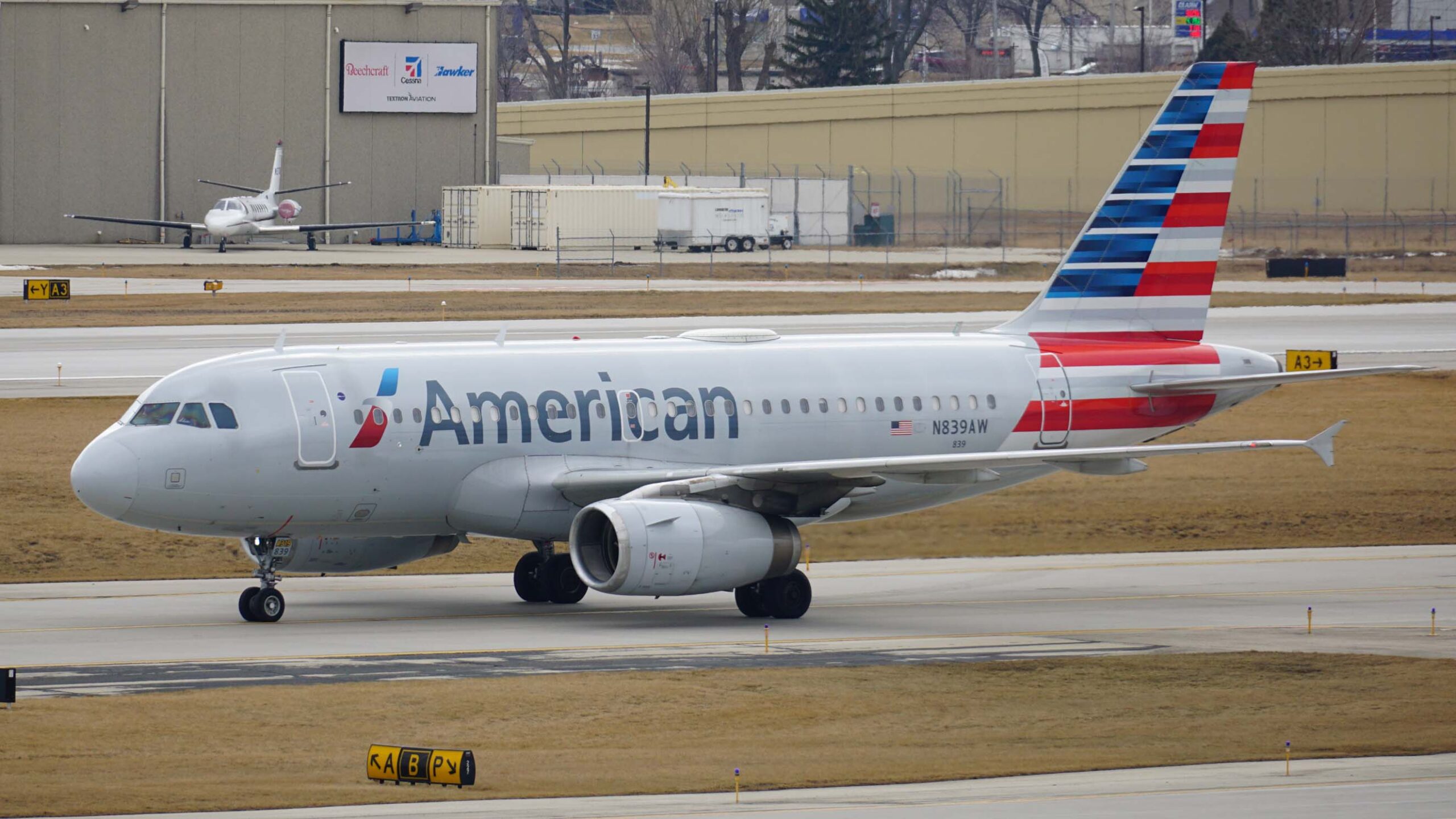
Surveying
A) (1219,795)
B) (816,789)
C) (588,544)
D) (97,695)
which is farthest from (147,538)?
(1219,795)

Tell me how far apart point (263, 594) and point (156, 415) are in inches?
119

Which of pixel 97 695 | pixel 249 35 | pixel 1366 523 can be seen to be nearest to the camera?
pixel 97 695

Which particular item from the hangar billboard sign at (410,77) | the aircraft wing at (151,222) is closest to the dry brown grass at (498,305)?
the aircraft wing at (151,222)

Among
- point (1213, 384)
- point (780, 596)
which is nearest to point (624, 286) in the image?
point (1213, 384)

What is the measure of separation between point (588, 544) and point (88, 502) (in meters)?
6.99

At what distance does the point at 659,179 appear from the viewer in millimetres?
137500

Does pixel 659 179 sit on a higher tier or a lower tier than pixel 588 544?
higher

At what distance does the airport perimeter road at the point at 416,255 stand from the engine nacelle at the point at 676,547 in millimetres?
76233

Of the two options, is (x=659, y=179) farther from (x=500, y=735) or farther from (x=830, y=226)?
(x=500, y=735)

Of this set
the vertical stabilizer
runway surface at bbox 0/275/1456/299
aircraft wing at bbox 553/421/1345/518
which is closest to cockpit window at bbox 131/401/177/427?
aircraft wing at bbox 553/421/1345/518

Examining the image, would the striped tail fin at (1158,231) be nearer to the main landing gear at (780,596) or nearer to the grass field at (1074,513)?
the grass field at (1074,513)

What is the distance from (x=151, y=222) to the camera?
11519cm

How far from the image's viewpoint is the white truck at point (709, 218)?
12031 cm

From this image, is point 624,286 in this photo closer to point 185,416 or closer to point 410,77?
point 410,77
